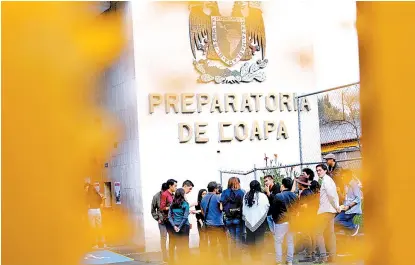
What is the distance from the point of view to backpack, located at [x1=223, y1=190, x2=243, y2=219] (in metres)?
2.79

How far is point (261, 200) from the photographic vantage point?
2.74 m

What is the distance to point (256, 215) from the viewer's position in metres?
2.73

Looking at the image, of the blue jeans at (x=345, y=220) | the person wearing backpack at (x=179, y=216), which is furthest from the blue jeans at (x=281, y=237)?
the blue jeans at (x=345, y=220)

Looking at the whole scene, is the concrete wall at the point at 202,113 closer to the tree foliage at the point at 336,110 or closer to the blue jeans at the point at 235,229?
the tree foliage at the point at 336,110

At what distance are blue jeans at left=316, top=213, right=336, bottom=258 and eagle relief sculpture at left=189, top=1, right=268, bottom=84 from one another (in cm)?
132

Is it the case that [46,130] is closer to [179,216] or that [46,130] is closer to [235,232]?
[179,216]

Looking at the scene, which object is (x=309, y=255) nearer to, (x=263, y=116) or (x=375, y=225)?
(x=263, y=116)

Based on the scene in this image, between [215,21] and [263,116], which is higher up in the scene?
[215,21]

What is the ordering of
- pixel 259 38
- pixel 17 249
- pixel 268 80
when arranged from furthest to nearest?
pixel 268 80 → pixel 259 38 → pixel 17 249

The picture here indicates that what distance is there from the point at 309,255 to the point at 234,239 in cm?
40

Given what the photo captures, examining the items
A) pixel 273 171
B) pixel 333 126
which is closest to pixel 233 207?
pixel 273 171

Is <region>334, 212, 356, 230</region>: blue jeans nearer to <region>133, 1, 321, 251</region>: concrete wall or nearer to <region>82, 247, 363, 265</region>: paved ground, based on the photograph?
<region>82, 247, 363, 265</region>: paved ground

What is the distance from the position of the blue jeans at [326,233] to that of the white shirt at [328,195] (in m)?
0.08

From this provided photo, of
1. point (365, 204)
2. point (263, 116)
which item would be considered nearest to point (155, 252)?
point (263, 116)
